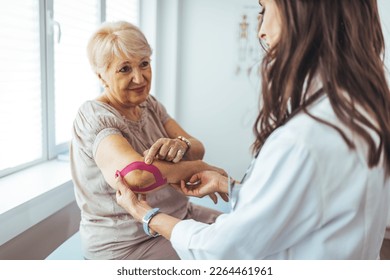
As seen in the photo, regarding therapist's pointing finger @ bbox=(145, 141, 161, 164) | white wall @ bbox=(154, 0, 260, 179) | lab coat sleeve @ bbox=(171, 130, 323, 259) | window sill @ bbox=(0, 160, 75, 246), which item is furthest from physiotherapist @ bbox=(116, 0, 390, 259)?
white wall @ bbox=(154, 0, 260, 179)

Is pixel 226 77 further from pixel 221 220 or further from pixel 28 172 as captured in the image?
pixel 221 220

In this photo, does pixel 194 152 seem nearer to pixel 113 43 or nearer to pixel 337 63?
pixel 113 43

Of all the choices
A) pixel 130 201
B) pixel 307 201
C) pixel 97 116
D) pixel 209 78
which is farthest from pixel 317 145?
pixel 209 78

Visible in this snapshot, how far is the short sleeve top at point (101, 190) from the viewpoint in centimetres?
130

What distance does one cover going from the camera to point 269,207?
780 millimetres

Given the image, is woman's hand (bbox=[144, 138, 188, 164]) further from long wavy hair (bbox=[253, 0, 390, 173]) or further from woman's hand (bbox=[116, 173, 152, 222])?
long wavy hair (bbox=[253, 0, 390, 173])

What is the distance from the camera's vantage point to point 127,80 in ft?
4.59

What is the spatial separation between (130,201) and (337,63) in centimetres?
67

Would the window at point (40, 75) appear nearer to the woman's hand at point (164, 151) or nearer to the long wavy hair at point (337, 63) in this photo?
the woman's hand at point (164, 151)

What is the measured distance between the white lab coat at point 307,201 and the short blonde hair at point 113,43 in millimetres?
724

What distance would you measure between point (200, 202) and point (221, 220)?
113 cm
